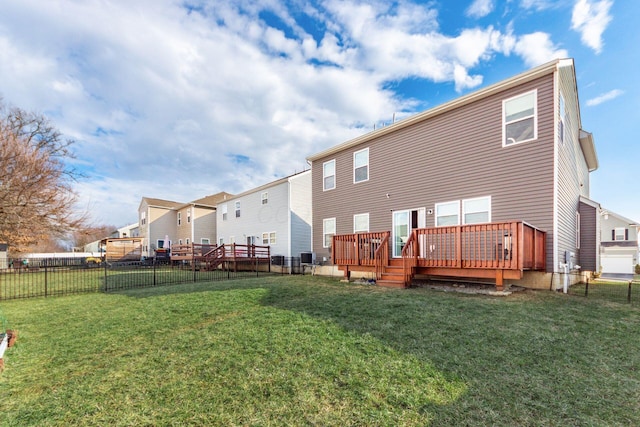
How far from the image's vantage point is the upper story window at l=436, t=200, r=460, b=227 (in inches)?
370

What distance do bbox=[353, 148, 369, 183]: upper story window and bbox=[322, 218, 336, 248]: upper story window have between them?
7.59 ft

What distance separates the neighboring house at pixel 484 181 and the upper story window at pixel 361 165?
4 centimetres

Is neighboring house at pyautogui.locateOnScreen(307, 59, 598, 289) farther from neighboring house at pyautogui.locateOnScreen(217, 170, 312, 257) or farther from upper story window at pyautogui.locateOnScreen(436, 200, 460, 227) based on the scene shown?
neighboring house at pyautogui.locateOnScreen(217, 170, 312, 257)

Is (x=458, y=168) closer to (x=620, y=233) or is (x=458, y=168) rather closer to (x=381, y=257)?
(x=381, y=257)

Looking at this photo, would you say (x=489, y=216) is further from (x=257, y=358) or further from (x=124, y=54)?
(x=124, y=54)

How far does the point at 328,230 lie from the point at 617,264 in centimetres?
1382

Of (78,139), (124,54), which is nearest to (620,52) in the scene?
(124,54)

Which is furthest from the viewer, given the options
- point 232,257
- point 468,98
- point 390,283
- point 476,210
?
point 232,257

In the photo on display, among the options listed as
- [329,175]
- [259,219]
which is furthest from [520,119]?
[259,219]

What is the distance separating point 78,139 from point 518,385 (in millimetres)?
21791

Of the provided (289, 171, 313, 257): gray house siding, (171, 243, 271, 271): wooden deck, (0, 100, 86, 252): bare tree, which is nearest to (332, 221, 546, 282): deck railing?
(289, 171, 313, 257): gray house siding

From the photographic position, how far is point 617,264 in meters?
13.6

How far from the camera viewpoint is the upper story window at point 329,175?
13859 millimetres

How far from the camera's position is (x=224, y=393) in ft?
9.71
